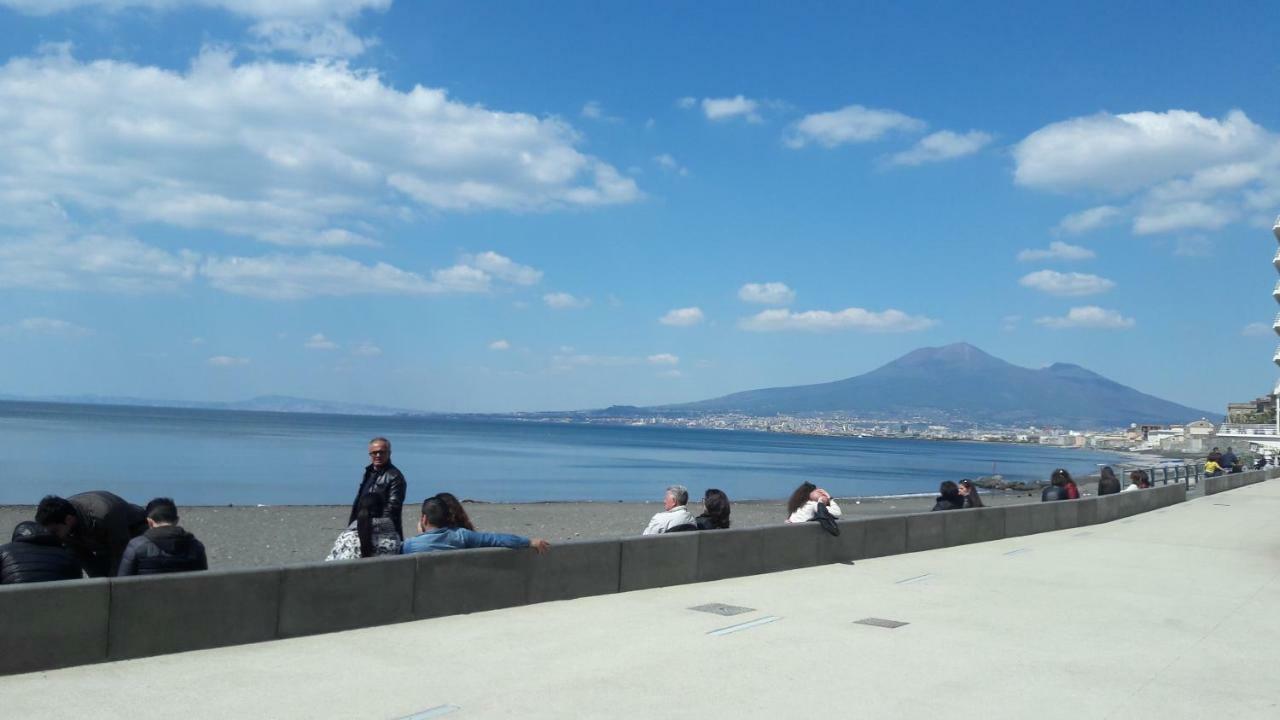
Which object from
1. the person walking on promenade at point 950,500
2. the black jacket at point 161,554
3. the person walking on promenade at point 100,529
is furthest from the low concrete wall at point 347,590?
the person walking on promenade at point 950,500

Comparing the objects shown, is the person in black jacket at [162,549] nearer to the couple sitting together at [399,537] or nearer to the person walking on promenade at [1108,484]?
the couple sitting together at [399,537]

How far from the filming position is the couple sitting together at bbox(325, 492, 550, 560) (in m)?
9.20

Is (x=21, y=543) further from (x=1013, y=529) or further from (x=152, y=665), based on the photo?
(x=1013, y=529)

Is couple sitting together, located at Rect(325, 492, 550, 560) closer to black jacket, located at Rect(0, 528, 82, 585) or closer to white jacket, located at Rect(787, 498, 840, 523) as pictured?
black jacket, located at Rect(0, 528, 82, 585)

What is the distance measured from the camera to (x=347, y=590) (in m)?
8.46

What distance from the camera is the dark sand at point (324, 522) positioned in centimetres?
2217

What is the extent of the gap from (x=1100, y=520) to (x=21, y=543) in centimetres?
2155

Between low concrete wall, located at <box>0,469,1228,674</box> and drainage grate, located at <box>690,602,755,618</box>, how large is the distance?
1091 millimetres

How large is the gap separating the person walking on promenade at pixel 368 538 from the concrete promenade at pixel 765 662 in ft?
2.51

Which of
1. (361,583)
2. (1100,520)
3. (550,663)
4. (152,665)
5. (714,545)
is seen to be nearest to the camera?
(152,665)

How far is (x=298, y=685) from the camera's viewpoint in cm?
670

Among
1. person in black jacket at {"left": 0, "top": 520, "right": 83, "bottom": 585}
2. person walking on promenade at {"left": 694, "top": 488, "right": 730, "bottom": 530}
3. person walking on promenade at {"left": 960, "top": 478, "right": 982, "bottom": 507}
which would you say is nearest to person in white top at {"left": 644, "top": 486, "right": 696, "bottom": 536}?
person walking on promenade at {"left": 694, "top": 488, "right": 730, "bottom": 530}

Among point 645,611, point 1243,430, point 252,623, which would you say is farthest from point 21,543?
point 1243,430

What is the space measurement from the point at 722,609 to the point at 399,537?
3.08 meters
